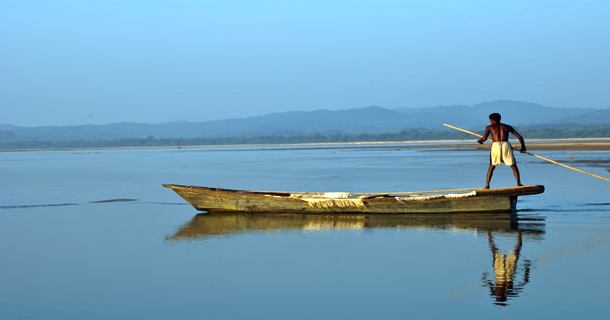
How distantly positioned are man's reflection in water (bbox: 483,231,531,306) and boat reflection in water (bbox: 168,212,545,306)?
0.03 metres

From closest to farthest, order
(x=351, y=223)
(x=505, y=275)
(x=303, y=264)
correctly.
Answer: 1. (x=505, y=275)
2. (x=303, y=264)
3. (x=351, y=223)

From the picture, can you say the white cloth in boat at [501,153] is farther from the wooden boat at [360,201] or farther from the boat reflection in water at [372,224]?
the boat reflection in water at [372,224]

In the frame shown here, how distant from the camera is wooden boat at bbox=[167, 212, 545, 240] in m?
15.9

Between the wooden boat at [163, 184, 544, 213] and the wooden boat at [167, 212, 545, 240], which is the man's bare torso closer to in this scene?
the wooden boat at [163, 184, 544, 213]

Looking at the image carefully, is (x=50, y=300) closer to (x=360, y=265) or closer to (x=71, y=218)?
(x=360, y=265)

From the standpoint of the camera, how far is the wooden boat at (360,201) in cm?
1755

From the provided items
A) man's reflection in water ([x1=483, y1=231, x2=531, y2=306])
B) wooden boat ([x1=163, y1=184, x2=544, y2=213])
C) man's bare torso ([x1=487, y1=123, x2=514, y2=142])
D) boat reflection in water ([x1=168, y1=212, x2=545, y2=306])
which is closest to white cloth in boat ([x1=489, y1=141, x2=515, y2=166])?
man's bare torso ([x1=487, y1=123, x2=514, y2=142])

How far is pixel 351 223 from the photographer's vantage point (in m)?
17.5

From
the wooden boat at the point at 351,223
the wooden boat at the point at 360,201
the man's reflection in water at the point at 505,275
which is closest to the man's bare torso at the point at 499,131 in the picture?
the wooden boat at the point at 360,201

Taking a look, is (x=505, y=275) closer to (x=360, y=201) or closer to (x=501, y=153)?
(x=501, y=153)

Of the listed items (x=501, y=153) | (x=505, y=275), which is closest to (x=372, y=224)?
(x=501, y=153)

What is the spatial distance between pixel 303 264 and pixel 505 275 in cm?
299

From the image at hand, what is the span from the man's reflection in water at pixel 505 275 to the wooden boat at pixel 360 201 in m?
4.17

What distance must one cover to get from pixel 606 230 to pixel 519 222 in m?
2.03
